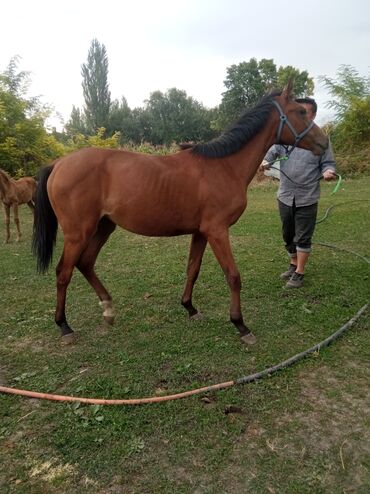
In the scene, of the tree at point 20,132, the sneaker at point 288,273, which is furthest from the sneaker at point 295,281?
the tree at point 20,132

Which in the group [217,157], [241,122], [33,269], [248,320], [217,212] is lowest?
[33,269]

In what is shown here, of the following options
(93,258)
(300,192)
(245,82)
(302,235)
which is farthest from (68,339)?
(245,82)

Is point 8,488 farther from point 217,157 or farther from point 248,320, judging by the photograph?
point 217,157

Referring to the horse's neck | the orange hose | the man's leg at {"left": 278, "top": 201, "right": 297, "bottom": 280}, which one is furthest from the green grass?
the horse's neck

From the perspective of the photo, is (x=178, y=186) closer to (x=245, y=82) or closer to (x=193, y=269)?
(x=193, y=269)

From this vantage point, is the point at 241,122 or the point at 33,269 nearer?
the point at 241,122

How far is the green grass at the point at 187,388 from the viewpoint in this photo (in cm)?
197

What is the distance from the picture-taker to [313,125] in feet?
11.8

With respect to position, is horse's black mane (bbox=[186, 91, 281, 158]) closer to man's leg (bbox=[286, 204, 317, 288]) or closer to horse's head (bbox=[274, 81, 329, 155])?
horse's head (bbox=[274, 81, 329, 155])

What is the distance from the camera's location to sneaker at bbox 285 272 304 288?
4.57m

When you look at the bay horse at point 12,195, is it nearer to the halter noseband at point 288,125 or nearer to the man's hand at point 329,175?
the halter noseband at point 288,125

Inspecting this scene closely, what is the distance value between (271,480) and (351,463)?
17.9 inches

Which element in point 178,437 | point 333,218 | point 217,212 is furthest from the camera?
point 333,218

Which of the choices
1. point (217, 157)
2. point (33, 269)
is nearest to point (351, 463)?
point (217, 157)
